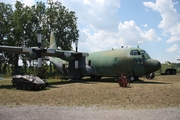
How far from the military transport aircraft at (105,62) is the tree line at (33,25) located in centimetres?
2208

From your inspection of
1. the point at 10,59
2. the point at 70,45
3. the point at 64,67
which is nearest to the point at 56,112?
the point at 64,67

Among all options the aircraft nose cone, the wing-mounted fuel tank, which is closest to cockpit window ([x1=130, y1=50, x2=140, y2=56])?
the aircraft nose cone

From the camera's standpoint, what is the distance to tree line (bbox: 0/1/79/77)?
49.9 meters

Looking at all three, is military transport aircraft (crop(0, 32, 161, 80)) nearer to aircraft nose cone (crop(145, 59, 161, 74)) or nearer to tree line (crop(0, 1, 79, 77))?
aircraft nose cone (crop(145, 59, 161, 74))

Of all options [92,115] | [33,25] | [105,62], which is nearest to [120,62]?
[105,62]

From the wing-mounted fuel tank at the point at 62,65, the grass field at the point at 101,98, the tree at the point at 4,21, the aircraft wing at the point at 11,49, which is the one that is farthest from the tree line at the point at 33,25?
the grass field at the point at 101,98

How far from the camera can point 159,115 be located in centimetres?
817

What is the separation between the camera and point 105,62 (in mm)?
24734

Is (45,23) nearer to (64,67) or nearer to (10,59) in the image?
(10,59)

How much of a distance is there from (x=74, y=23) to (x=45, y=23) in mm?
7533

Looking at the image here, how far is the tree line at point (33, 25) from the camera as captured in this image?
164ft

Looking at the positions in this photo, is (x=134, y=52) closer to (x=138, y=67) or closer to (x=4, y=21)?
(x=138, y=67)

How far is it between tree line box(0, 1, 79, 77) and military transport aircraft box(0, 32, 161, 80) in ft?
72.4

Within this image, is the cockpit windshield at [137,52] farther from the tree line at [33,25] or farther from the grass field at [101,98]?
the tree line at [33,25]
